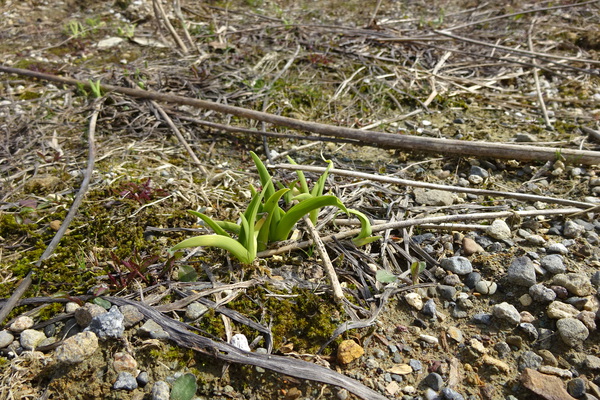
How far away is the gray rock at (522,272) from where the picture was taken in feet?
7.38

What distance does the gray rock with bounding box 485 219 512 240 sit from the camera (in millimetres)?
2562

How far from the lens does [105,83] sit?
4.10 metres

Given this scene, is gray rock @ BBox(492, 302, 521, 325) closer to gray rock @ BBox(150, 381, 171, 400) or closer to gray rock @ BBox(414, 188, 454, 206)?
gray rock @ BBox(414, 188, 454, 206)

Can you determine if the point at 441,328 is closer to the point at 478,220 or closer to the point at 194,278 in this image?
the point at 478,220

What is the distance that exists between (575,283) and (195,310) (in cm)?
195

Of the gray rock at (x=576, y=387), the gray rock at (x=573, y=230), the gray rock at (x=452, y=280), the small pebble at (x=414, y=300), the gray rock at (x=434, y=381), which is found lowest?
the gray rock at (x=434, y=381)

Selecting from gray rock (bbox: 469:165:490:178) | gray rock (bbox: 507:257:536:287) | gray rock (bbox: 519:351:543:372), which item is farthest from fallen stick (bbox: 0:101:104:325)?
gray rock (bbox: 469:165:490:178)

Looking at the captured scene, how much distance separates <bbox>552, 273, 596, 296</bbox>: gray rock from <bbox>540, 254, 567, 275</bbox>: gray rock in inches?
2.1

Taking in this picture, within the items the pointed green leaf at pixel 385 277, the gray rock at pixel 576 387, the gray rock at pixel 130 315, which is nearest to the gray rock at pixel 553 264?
the gray rock at pixel 576 387

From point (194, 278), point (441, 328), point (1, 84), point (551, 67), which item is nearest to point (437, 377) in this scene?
point (441, 328)

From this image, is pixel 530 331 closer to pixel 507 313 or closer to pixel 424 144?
pixel 507 313

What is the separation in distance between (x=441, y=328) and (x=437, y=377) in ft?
0.99

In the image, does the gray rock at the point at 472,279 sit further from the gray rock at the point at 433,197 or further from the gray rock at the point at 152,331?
the gray rock at the point at 152,331

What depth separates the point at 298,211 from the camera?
221cm
